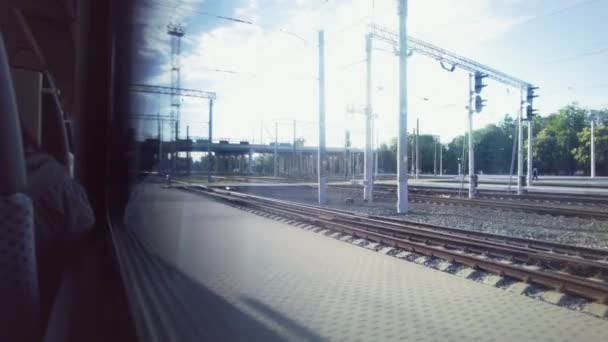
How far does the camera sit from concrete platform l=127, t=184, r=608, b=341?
2264 millimetres

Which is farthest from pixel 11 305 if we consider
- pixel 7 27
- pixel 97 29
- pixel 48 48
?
pixel 48 48

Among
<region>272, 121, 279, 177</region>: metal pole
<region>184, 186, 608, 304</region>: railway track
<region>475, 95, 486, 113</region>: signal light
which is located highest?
<region>475, 95, 486, 113</region>: signal light

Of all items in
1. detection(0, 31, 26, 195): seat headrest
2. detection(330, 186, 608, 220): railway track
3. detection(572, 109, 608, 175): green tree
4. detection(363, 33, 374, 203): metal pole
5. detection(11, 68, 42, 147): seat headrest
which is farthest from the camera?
detection(363, 33, 374, 203): metal pole

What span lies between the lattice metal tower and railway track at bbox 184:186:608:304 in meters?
0.39

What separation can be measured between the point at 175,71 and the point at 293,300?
174cm

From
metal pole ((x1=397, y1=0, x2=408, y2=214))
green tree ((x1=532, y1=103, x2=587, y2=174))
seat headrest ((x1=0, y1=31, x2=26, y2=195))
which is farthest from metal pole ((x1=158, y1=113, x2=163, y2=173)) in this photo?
metal pole ((x1=397, y1=0, x2=408, y2=214))

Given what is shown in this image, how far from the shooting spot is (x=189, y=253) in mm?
2383

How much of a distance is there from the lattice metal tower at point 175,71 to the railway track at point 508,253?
392 millimetres

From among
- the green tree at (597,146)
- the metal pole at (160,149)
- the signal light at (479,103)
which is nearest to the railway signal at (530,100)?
the green tree at (597,146)

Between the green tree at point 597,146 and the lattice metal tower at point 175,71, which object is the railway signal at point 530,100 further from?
the lattice metal tower at point 175,71

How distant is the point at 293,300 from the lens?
9.55ft

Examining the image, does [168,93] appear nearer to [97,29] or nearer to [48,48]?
[97,29]

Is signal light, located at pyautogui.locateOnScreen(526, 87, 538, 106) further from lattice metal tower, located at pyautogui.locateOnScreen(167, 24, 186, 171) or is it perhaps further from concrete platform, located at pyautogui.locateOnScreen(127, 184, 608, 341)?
lattice metal tower, located at pyautogui.locateOnScreen(167, 24, 186, 171)

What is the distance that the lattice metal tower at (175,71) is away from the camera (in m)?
2.41
